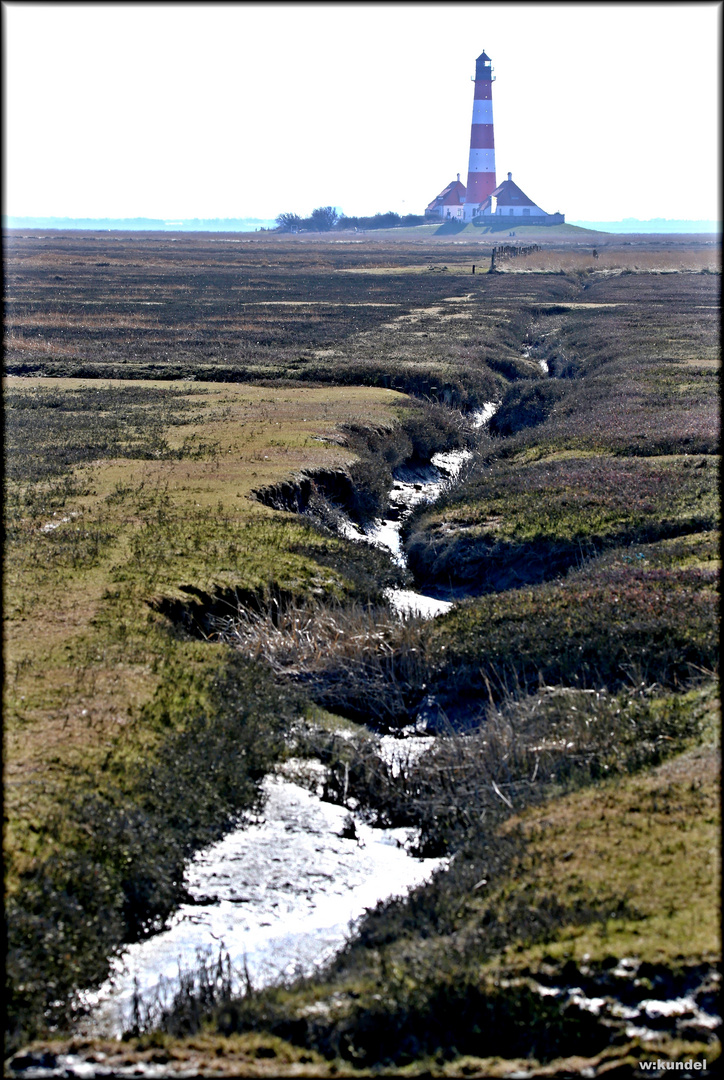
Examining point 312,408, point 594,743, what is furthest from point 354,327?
point 594,743

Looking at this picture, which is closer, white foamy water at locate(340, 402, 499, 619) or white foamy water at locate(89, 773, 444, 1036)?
white foamy water at locate(89, 773, 444, 1036)

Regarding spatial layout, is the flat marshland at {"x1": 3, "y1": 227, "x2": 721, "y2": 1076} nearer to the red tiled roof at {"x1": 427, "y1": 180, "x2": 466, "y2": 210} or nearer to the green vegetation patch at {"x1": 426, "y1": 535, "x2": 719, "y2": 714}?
the green vegetation patch at {"x1": 426, "y1": 535, "x2": 719, "y2": 714}

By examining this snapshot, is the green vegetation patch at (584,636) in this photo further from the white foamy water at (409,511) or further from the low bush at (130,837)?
the low bush at (130,837)

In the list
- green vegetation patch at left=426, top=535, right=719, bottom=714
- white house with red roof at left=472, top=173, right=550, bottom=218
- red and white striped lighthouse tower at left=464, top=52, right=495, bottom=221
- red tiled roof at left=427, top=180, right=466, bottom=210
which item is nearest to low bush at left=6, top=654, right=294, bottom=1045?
green vegetation patch at left=426, top=535, right=719, bottom=714

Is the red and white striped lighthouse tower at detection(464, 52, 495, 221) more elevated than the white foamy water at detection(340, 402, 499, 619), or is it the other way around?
the red and white striped lighthouse tower at detection(464, 52, 495, 221)

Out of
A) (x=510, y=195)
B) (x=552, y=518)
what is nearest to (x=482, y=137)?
(x=510, y=195)

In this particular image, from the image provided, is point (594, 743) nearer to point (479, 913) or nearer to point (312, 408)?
point (479, 913)

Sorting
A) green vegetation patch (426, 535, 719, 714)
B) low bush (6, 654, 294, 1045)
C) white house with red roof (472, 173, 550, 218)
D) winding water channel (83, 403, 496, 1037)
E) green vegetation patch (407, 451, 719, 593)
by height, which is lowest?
winding water channel (83, 403, 496, 1037)
